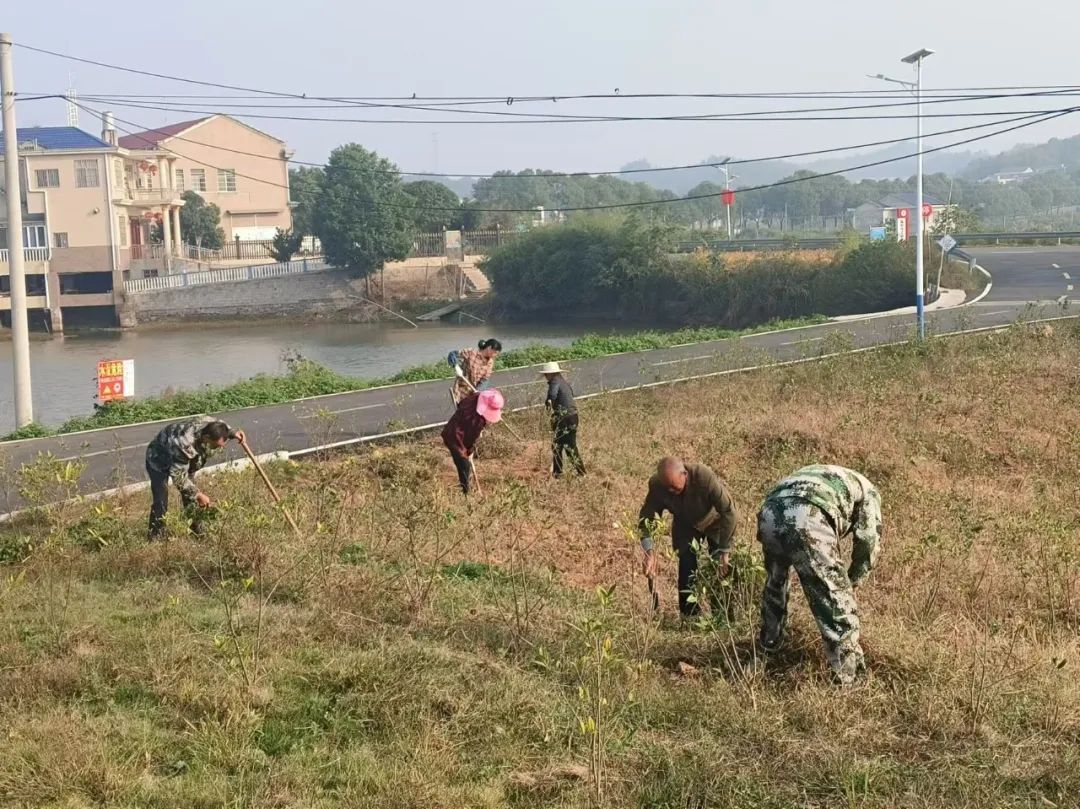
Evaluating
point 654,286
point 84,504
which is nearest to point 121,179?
point 654,286

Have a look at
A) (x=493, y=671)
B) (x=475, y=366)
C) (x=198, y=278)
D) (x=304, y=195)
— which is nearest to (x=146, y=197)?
(x=198, y=278)

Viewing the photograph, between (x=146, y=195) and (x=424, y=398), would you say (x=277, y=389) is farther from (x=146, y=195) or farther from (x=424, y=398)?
(x=146, y=195)

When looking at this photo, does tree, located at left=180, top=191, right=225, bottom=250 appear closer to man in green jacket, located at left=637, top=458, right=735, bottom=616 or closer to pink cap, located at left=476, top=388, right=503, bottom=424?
pink cap, located at left=476, top=388, right=503, bottom=424

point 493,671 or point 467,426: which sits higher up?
point 467,426

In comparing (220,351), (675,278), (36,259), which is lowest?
(220,351)

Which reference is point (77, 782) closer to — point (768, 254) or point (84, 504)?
point (84, 504)

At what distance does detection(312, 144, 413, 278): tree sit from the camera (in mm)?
60000

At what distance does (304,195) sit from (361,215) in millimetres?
35075

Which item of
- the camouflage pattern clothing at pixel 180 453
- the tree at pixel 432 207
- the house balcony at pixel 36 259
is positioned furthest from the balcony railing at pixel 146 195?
the camouflage pattern clothing at pixel 180 453

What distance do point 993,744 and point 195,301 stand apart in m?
55.7

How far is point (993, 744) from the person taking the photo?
16.8 ft

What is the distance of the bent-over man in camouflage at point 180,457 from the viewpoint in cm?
970

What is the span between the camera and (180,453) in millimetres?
9758

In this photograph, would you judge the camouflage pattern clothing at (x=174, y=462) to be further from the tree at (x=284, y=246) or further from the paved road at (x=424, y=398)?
the tree at (x=284, y=246)
